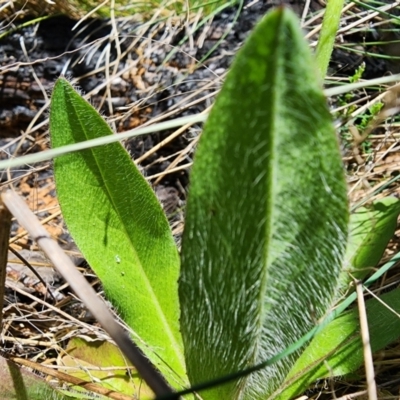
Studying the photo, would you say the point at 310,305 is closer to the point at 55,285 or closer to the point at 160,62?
the point at 55,285

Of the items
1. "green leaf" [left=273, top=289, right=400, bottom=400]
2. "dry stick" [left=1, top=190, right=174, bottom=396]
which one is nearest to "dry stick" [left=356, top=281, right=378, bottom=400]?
"green leaf" [left=273, top=289, right=400, bottom=400]

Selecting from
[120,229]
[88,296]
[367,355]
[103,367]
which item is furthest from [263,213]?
[103,367]

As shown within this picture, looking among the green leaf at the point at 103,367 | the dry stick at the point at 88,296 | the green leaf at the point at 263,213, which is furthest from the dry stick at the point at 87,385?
the dry stick at the point at 88,296

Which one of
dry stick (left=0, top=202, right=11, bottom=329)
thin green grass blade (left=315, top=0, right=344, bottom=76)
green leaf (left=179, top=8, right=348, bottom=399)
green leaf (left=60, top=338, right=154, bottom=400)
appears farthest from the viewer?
green leaf (left=60, top=338, right=154, bottom=400)

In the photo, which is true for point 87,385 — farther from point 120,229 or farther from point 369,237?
point 369,237

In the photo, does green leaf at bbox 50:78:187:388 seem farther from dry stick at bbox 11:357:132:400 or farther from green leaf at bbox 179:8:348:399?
green leaf at bbox 179:8:348:399

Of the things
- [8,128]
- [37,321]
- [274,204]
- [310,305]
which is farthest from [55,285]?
[274,204]

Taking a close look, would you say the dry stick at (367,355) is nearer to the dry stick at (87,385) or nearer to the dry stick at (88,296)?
the dry stick at (88,296)
